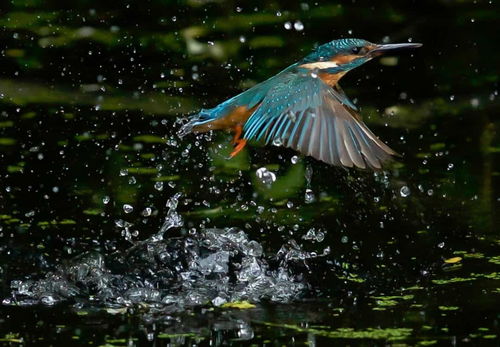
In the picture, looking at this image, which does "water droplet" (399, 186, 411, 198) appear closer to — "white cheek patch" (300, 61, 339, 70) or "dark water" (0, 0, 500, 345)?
"dark water" (0, 0, 500, 345)

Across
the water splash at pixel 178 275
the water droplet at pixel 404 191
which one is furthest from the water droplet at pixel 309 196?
the water splash at pixel 178 275

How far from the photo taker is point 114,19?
28.2 feet

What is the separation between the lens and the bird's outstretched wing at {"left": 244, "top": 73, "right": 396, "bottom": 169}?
4.61 meters

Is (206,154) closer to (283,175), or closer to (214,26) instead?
(283,175)

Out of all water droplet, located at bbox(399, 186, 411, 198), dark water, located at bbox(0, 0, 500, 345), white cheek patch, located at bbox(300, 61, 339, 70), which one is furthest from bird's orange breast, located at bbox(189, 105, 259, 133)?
water droplet, located at bbox(399, 186, 411, 198)

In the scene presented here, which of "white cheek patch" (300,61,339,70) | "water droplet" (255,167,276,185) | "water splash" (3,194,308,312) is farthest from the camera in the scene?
"water droplet" (255,167,276,185)

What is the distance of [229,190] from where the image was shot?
5781 millimetres

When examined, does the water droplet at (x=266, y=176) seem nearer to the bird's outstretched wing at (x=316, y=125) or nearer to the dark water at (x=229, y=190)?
the dark water at (x=229, y=190)

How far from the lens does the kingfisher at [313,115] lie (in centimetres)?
463

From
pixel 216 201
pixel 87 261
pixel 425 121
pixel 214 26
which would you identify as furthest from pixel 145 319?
pixel 214 26

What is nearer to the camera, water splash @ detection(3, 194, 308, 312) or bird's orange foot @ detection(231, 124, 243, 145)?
water splash @ detection(3, 194, 308, 312)

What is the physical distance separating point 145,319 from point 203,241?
0.98 metres

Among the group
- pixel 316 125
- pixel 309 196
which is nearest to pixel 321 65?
pixel 316 125

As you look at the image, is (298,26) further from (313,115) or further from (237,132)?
(313,115)
